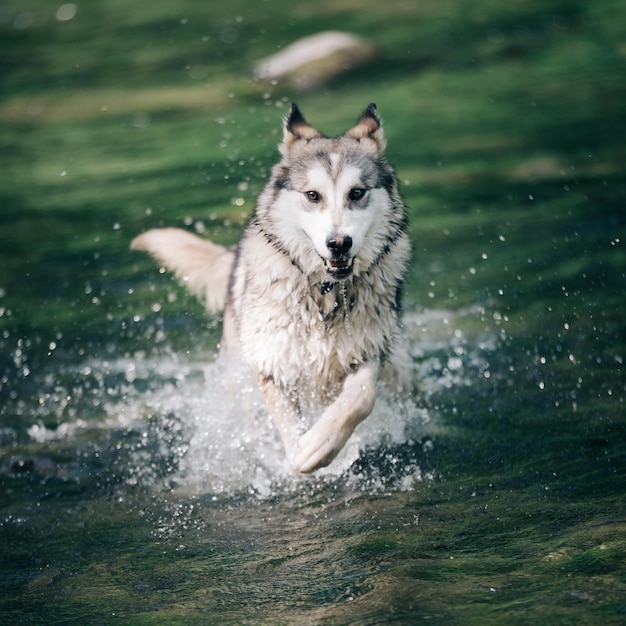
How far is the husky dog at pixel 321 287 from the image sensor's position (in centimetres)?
513

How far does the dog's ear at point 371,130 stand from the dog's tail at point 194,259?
1387 millimetres

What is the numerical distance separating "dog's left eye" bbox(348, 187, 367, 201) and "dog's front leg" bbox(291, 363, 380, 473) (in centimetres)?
100

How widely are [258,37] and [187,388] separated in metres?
13.3

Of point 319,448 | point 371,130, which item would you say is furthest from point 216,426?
point 371,130

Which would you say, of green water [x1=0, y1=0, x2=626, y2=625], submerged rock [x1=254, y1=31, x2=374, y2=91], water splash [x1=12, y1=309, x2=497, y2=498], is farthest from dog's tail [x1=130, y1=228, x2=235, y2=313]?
submerged rock [x1=254, y1=31, x2=374, y2=91]

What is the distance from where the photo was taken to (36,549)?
4.96 meters

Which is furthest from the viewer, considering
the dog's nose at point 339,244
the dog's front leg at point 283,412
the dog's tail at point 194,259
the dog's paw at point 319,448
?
the dog's tail at point 194,259

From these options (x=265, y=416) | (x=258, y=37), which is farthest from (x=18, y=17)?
(x=265, y=416)

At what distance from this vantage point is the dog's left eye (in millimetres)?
5109

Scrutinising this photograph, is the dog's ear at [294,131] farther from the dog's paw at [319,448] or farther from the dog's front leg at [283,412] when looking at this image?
the dog's paw at [319,448]

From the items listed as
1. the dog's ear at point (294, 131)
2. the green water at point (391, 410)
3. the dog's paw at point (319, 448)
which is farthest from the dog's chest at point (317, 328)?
the dog's ear at point (294, 131)

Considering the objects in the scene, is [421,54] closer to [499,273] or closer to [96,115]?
[96,115]

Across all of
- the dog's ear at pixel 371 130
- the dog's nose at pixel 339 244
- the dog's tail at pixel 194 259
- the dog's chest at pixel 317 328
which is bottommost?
the dog's chest at pixel 317 328

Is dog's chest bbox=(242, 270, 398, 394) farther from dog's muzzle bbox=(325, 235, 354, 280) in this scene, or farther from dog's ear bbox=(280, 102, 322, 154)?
dog's ear bbox=(280, 102, 322, 154)
